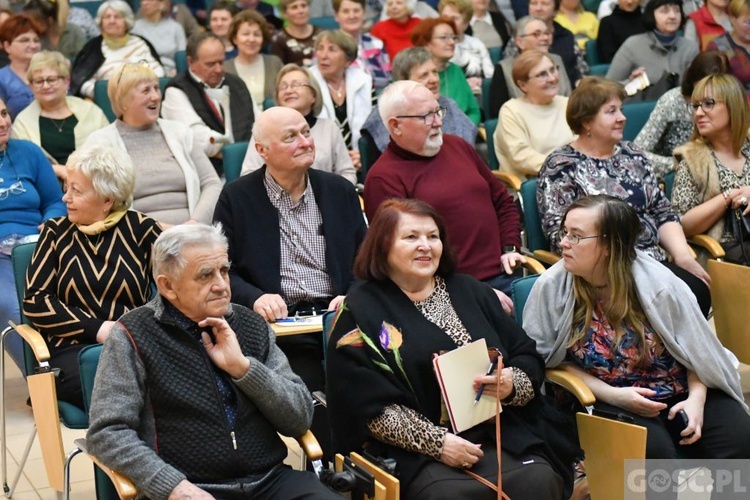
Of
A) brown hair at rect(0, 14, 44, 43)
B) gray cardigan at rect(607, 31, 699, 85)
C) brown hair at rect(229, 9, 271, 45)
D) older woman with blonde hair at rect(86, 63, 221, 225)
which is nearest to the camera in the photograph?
older woman with blonde hair at rect(86, 63, 221, 225)

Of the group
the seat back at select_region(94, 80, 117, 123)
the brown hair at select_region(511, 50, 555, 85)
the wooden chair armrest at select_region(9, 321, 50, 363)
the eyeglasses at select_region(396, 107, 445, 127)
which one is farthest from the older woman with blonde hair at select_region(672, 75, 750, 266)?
the seat back at select_region(94, 80, 117, 123)

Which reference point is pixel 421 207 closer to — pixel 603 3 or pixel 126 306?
pixel 126 306

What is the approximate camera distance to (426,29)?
5.89 metres

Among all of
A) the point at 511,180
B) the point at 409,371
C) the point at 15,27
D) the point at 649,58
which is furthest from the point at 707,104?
the point at 15,27

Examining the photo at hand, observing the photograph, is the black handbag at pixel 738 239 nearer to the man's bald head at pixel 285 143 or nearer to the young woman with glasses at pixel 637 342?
the young woman with glasses at pixel 637 342

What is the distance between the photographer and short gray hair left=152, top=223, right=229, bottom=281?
2.61 m

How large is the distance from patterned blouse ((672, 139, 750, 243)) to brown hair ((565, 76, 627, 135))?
1.54 ft

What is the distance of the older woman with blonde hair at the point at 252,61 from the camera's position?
5.93m

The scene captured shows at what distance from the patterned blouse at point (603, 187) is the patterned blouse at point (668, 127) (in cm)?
79

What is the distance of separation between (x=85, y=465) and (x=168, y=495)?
1535 mm

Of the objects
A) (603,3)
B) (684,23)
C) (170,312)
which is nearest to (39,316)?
(170,312)

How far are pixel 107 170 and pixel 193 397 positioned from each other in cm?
105

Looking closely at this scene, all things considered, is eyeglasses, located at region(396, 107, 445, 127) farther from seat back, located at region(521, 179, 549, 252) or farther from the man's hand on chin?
the man's hand on chin

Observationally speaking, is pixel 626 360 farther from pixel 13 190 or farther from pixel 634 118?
pixel 634 118
